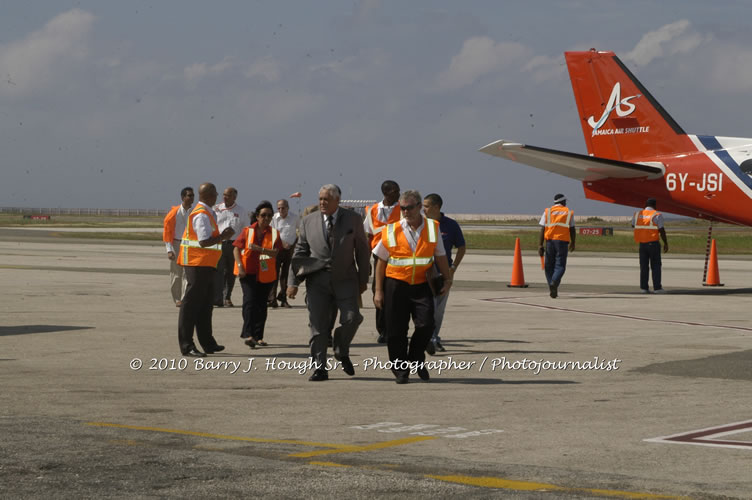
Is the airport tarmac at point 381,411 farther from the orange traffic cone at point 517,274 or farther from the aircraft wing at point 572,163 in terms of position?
the aircraft wing at point 572,163

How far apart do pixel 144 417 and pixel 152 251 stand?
3465cm

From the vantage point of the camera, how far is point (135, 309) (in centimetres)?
1759

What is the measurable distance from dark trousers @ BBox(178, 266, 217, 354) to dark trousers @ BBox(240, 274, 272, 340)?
61 centimetres

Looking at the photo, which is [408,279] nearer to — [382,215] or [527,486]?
[382,215]

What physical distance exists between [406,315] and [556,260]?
36.6ft

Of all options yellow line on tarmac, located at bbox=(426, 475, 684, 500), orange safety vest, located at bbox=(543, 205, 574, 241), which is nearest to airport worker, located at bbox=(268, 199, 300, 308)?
orange safety vest, located at bbox=(543, 205, 574, 241)

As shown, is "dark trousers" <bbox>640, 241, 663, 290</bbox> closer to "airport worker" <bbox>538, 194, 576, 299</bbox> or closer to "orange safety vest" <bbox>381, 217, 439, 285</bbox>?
"airport worker" <bbox>538, 194, 576, 299</bbox>

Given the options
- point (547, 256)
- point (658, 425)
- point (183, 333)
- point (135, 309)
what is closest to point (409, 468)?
point (658, 425)

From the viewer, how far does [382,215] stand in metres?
13.1

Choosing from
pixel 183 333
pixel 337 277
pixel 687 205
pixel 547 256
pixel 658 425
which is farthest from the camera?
pixel 687 205

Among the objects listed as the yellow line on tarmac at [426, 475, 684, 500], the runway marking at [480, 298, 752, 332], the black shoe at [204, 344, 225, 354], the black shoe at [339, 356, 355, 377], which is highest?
the yellow line on tarmac at [426, 475, 684, 500]

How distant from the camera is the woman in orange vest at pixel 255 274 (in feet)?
42.0

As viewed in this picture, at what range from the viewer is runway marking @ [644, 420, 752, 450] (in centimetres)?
696

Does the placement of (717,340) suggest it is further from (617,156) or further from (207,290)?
(617,156)
